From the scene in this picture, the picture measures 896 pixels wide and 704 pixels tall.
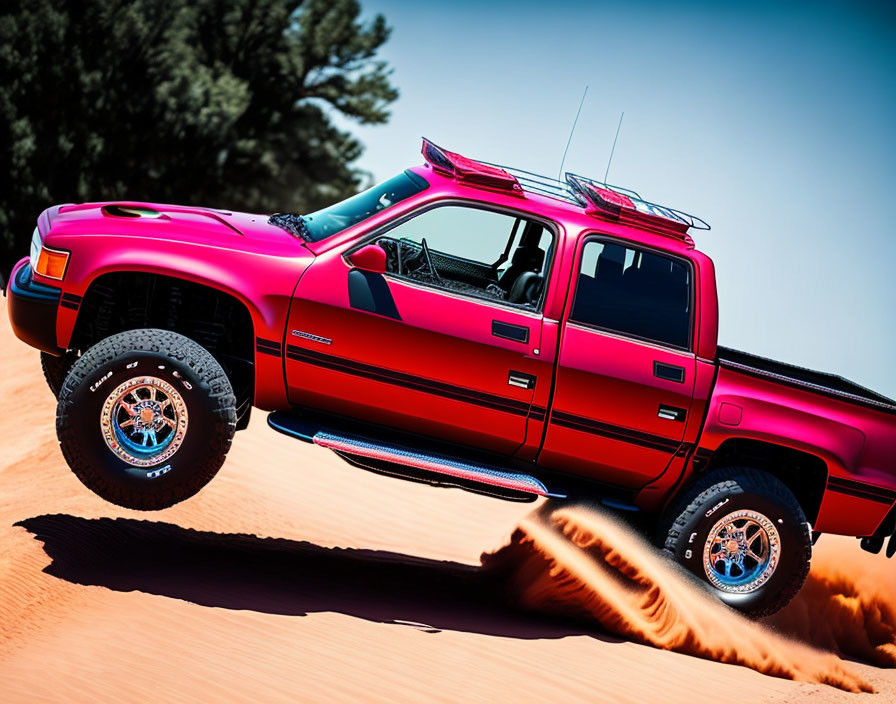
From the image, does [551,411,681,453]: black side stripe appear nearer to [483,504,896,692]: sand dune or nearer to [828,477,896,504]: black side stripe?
[483,504,896,692]: sand dune

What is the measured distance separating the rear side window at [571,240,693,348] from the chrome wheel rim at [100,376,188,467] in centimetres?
251

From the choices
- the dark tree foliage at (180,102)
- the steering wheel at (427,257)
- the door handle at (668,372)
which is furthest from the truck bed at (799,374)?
the dark tree foliage at (180,102)

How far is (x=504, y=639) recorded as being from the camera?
6613 millimetres

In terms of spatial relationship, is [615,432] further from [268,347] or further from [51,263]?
[51,263]

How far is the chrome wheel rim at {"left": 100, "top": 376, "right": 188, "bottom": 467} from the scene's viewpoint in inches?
241

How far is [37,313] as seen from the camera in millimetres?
6242

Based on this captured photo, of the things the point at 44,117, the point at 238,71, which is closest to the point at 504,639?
the point at 44,117

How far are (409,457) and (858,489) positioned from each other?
3041 millimetres

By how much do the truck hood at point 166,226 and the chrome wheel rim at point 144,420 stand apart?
2.86 feet

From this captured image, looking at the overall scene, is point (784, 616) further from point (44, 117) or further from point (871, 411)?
point (44, 117)

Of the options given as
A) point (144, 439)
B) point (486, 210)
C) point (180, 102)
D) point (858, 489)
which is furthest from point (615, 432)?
point (180, 102)

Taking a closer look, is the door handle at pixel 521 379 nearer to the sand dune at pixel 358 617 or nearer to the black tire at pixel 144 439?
the sand dune at pixel 358 617

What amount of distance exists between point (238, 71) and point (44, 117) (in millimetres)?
9921

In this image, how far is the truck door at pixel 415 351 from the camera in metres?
6.33
